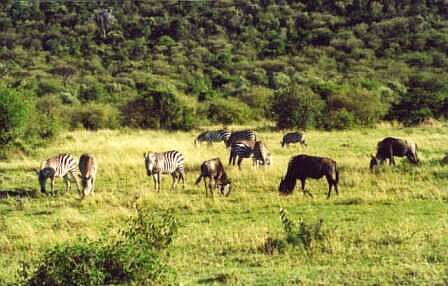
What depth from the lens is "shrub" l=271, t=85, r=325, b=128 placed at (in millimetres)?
33031

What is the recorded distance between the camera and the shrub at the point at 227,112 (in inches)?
1510

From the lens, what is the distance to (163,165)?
16.7 meters

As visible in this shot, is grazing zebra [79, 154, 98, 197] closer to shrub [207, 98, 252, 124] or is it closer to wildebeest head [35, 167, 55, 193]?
wildebeest head [35, 167, 55, 193]

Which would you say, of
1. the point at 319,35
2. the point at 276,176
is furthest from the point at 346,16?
the point at 276,176

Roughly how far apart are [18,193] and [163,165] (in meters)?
3.83

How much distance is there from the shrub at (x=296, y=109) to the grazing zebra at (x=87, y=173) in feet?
58.5

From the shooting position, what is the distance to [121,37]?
2655 inches

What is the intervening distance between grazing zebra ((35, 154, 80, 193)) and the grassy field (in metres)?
0.58

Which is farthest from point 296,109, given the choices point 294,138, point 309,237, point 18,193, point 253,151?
point 309,237

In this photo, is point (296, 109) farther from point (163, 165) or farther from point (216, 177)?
point (216, 177)

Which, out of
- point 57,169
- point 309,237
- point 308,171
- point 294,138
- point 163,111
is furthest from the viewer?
point 163,111

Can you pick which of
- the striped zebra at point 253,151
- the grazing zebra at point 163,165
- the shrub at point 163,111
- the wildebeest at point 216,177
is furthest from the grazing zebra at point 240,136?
the shrub at point 163,111

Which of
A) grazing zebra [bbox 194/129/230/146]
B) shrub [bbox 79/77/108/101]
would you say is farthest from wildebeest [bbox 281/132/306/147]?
shrub [bbox 79/77/108/101]

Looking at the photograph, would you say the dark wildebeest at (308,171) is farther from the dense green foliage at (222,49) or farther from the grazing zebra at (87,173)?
the dense green foliage at (222,49)
